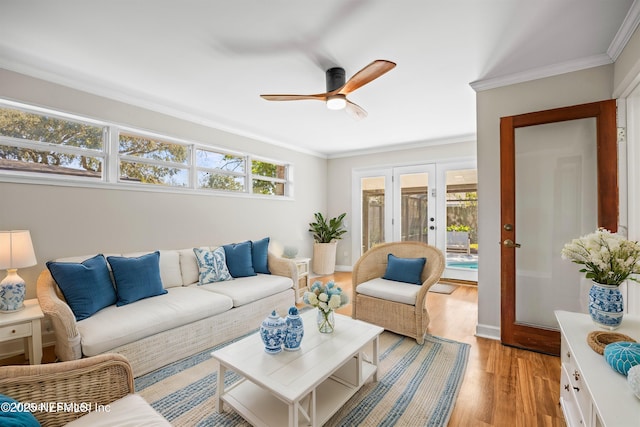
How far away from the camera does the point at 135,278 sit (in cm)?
246

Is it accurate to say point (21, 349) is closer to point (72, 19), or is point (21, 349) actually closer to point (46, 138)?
point (46, 138)

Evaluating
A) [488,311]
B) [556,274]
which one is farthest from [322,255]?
[556,274]

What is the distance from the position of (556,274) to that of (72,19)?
421 cm

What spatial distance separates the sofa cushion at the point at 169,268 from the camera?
2.90 meters

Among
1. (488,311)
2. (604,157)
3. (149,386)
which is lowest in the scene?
(149,386)

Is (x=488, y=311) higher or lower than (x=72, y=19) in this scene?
lower

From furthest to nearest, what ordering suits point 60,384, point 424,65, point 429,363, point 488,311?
point 488,311 → point 424,65 → point 429,363 → point 60,384

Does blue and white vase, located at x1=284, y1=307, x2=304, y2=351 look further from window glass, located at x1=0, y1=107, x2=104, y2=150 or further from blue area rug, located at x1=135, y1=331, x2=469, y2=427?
window glass, located at x1=0, y1=107, x2=104, y2=150

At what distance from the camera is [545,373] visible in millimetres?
2098

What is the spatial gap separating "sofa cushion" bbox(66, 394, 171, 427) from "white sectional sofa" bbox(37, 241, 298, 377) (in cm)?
94

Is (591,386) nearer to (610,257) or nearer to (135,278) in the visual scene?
(610,257)

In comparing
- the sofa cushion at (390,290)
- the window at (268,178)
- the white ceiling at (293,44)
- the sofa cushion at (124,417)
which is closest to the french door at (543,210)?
the white ceiling at (293,44)

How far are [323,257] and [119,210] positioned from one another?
3401 millimetres

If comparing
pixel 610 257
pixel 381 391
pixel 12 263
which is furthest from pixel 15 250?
pixel 610 257
